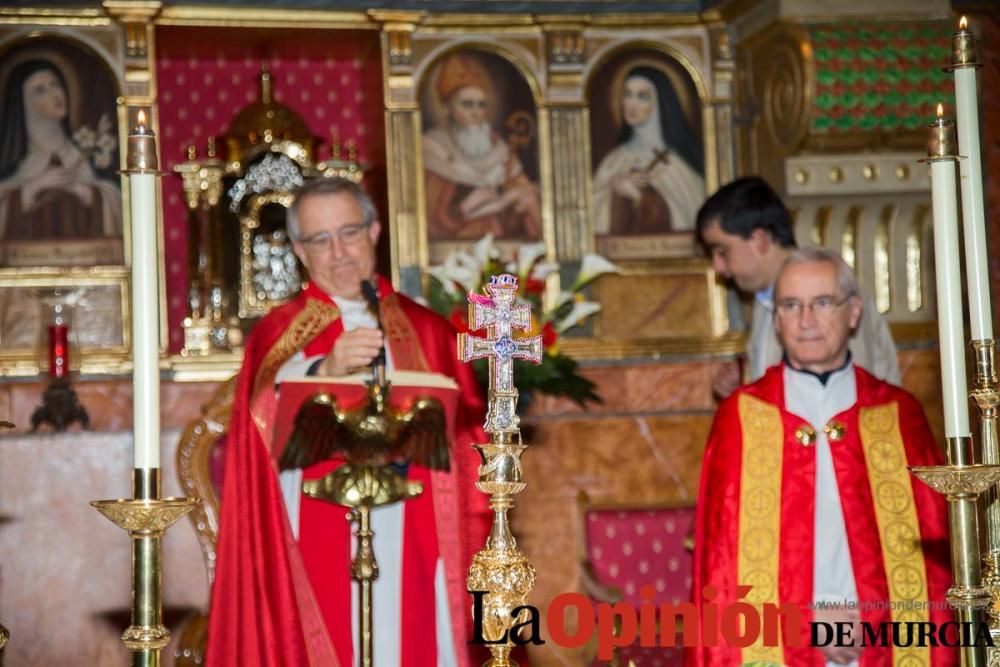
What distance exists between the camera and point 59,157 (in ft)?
21.8

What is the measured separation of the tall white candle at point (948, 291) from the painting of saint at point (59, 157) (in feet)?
15.1

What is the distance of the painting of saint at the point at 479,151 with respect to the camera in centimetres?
696

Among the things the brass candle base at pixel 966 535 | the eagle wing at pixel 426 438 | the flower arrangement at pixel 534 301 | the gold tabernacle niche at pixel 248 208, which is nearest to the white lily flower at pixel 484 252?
the flower arrangement at pixel 534 301

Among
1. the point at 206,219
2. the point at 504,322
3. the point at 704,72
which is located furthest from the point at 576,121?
the point at 504,322

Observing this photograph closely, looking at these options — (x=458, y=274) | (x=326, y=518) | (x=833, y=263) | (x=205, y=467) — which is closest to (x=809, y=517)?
(x=833, y=263)

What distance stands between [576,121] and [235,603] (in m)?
3.25

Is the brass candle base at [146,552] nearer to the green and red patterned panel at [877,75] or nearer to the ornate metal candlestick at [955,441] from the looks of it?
the ornate metal candlestick at [955,441]

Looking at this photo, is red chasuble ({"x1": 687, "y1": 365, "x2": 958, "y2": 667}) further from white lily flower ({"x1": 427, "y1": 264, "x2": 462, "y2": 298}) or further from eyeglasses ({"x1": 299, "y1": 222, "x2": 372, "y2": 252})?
white lily flower ({"x1": 427, "y1": 264, "x2": 462, "y2": 298})

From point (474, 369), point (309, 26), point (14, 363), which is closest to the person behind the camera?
point (474, 369)

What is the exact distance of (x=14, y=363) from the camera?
6.43m

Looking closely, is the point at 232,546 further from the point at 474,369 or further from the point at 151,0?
the point at 151,0

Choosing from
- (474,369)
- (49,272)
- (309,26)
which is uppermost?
(309,26)

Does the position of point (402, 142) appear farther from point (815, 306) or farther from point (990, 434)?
point (990, 434)

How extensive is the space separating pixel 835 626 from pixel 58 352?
3.63 meters
